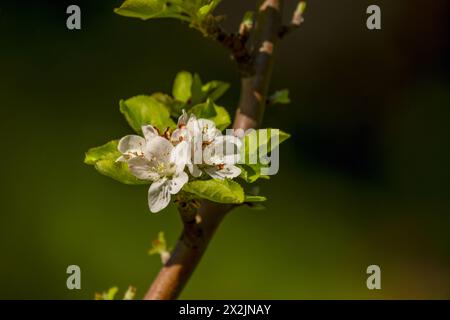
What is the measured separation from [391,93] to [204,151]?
165cm

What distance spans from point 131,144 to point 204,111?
0.07 m

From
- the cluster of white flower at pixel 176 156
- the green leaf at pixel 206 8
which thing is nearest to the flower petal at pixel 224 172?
the cluster of white flower at pixel 176 156

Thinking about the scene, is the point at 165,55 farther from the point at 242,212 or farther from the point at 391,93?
the point at 391,93

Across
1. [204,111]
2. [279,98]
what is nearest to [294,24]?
[279,98]

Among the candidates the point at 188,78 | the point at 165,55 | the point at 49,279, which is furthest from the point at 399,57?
the point at 188,78

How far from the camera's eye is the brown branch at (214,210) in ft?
1.72

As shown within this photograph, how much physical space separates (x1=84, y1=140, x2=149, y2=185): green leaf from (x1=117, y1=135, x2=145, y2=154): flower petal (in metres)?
0.01

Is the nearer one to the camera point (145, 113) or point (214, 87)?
point (145, 113)

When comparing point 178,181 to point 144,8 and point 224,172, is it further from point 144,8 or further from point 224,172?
point 144,8

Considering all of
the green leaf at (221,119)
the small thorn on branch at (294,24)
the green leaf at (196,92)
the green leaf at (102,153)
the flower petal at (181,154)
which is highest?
the small thorn on branch at (294,24)

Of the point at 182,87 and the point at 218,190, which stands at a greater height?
the point at 182,87

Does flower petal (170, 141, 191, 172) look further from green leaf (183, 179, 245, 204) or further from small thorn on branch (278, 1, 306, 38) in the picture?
small thorn on branch (278, 1, 306, 38)

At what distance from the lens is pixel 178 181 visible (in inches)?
16.9

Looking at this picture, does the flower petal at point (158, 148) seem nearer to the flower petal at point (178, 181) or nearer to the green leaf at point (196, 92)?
the flower petal at point (178, 181)
